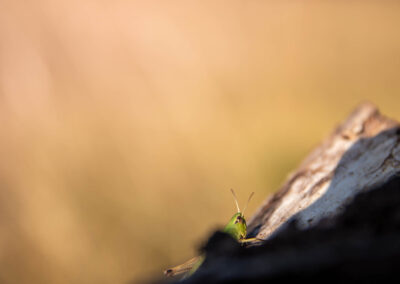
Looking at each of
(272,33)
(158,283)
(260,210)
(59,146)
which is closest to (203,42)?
(272,33)

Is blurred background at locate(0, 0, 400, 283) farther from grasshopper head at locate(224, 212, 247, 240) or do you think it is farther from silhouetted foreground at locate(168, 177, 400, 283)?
silhouetted foreground at locate(168, 177, 400, 283)

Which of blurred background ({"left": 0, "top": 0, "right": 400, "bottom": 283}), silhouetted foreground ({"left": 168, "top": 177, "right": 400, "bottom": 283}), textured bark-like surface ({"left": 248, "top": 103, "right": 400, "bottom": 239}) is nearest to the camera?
silhouetted foreground ({"left": 168, "top": 177, "right": 400, "bottom": 283})

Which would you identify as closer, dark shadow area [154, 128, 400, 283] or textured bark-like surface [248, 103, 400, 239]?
dark shadow area [154, 128, 400, 283]

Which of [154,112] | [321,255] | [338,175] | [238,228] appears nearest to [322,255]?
[321,255]

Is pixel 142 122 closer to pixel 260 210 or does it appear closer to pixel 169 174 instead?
pixel 169 174

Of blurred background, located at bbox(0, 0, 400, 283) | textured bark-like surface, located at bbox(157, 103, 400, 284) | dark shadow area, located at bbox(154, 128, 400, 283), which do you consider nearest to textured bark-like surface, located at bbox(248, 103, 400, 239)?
textured bark-like surface, located at bbox(157, 103, 400, 284)

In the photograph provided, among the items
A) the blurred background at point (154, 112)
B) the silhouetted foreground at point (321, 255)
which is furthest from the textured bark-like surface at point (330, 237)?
the blurred background at point (154, 112)

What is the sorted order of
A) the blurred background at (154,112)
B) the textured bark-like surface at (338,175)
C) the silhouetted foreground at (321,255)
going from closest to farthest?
the silhouetted foreground at (321,255) < the textured bark-like surface at (338,175) < the blurred background at (154,112)

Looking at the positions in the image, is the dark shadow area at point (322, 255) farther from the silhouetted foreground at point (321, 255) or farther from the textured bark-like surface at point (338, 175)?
the textured bark-like surface at point (338, 175)
